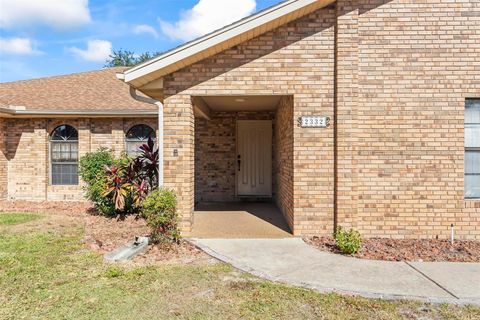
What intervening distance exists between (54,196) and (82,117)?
2.99 m

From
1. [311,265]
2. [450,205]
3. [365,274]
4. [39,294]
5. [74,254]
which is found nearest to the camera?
[39,294]

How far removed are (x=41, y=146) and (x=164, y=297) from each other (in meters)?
9.72

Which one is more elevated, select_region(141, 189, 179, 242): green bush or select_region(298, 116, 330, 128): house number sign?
select_region(298, 116, 330, 128): house number sign

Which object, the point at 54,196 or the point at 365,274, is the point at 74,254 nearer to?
the point at 365,274

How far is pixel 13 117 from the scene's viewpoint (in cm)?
1084

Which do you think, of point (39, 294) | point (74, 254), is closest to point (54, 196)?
point (74, 254)

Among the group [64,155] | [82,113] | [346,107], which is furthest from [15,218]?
[346,107]

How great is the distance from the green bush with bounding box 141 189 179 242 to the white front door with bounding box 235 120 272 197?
16.3 ft

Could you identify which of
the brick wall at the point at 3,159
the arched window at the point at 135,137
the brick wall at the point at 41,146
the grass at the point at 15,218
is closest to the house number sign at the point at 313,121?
the brick wall at the point at 41,146

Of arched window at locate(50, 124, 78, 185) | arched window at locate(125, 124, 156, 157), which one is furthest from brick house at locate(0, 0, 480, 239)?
arched window at locate(50, 124, 78, 185)

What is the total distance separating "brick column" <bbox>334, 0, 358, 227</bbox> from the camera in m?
5.85

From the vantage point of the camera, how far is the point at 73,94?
11.9m

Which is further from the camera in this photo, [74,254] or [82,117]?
[82,117]

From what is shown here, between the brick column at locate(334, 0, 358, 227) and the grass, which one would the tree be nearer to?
the grass
